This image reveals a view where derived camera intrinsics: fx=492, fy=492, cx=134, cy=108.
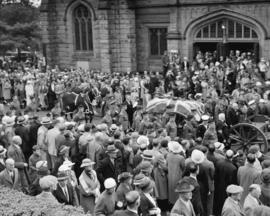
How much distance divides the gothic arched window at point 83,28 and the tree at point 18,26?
1035 centimetres

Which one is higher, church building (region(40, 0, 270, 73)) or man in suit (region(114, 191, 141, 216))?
church building (region(40, 0, 270, 73))

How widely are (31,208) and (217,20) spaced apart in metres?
20.6

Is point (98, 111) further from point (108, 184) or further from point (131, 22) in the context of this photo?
point (108, 184)

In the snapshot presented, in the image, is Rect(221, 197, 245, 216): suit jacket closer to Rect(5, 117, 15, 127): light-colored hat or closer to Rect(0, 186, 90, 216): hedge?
Rect(0, 186, 90, 216): hedge

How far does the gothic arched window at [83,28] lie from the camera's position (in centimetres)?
2972

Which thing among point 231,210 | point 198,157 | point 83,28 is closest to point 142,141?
point 198,157

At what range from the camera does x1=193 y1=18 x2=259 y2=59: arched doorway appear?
83.4 feet

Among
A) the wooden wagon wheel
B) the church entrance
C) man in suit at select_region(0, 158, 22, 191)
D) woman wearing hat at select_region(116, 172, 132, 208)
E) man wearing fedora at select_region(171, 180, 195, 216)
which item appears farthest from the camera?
the church entrance

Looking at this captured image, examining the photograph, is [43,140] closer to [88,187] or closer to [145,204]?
[88,187]

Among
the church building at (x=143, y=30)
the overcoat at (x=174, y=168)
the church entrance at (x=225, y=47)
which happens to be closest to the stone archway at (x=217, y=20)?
the church building at (x=143, y=30)

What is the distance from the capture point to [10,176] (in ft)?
30.7

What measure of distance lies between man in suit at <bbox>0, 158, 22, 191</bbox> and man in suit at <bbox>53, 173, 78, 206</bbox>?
1.23 meters

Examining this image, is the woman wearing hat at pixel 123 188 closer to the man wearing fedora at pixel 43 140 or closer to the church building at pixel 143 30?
the man wearing fedora at pixel 43 140

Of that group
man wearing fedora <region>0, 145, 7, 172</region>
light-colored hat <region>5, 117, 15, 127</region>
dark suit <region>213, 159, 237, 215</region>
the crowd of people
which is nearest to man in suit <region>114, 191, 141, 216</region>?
the crowd of people
